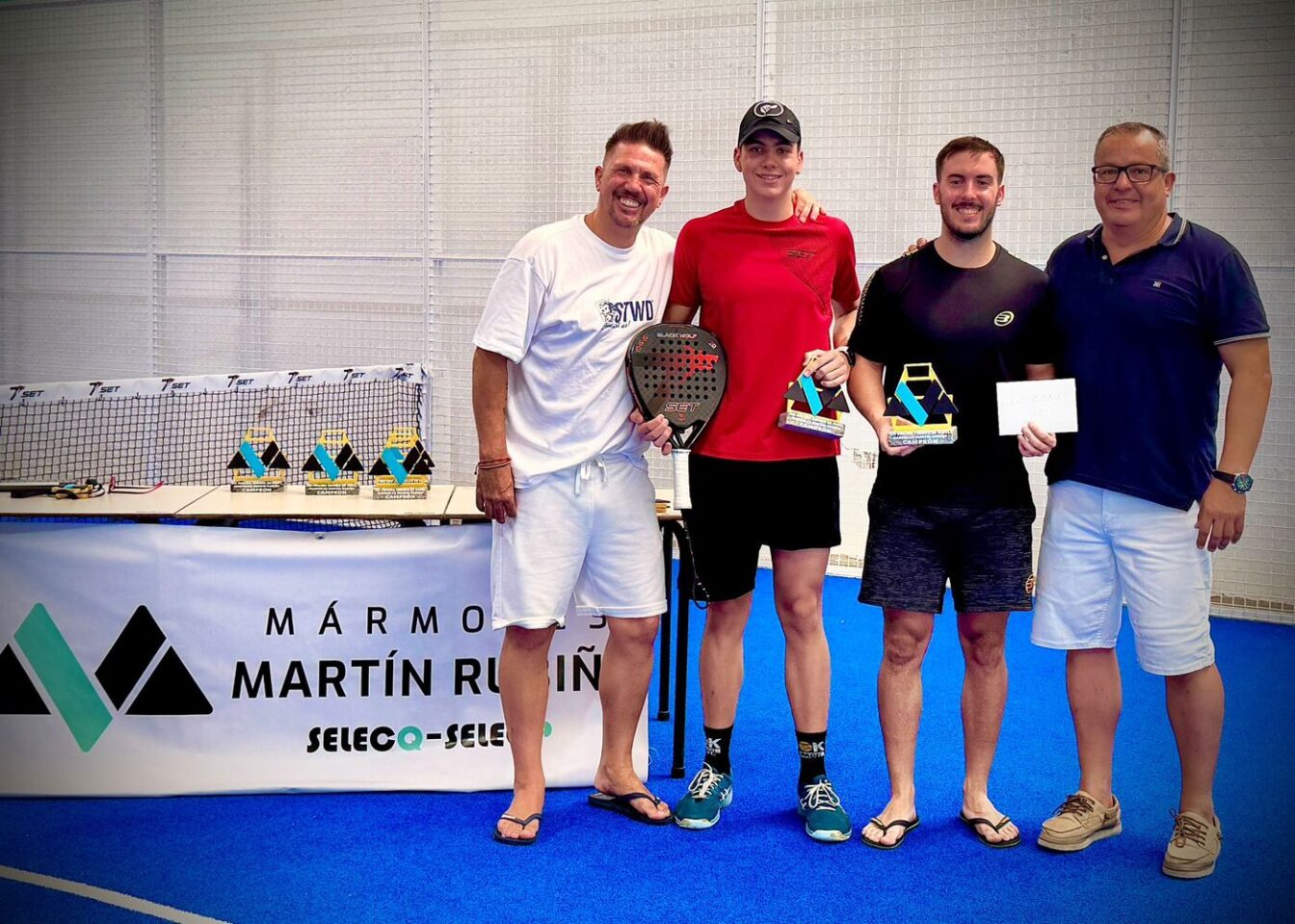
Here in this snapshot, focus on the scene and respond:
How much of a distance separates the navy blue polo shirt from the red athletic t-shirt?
732 mm

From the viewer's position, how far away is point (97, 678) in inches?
147

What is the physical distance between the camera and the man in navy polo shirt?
3203 mm

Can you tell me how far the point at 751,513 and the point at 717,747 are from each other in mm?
771

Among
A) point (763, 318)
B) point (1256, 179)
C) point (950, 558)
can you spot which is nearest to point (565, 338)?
point (763, 318)

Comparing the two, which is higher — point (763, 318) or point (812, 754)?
point (763, 318)

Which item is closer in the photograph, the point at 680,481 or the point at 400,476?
the point at 400,476

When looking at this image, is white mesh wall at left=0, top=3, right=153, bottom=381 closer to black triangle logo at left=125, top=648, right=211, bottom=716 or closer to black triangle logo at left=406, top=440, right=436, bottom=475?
black triangle logo at left=406, top=440, right=436, bottom=475

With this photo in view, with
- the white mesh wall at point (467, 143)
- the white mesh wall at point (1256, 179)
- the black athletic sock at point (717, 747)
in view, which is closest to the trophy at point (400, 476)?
the black athletic sock at point (717, 747)

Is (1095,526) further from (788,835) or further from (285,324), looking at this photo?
(285,324)

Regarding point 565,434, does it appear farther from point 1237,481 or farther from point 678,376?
point 1237,481

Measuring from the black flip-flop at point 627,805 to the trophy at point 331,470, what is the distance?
1.39 m

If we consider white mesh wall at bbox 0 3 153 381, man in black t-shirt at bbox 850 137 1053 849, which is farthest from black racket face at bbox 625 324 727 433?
white mesh wall at bbox 0 3 153 381

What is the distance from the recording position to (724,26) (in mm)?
7434

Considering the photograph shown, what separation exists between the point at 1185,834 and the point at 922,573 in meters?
1.04
